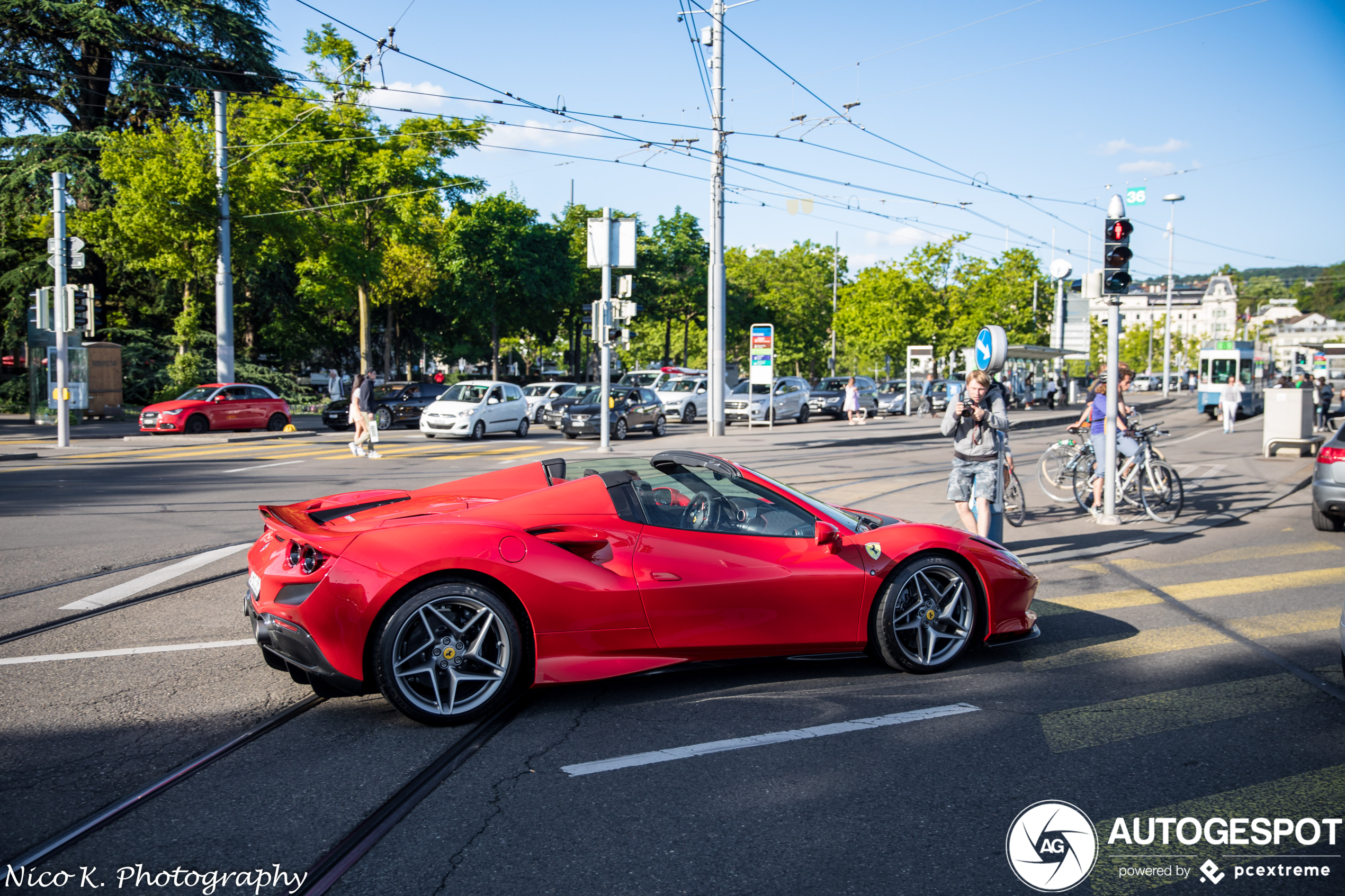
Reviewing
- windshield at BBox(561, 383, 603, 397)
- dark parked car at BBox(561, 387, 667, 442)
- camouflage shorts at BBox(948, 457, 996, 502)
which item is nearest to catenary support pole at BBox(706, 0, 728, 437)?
dark parked car at BBox(561, 387, 667, 442)

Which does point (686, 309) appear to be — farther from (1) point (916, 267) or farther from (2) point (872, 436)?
(2) point (872, 436)

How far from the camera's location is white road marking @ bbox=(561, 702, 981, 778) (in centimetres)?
400

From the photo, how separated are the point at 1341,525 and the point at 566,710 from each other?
10136 mm

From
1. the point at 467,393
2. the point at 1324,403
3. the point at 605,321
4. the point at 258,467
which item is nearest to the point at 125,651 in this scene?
the point at 258,467

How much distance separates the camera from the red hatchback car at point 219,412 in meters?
25.5

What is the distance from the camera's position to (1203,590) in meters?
7.79

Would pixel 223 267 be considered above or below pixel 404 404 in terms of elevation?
above

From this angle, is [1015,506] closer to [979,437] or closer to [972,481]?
[972,481]

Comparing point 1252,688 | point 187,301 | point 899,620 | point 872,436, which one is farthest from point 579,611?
point 187,301

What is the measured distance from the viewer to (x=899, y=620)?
5309 mm

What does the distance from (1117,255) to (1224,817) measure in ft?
28.7

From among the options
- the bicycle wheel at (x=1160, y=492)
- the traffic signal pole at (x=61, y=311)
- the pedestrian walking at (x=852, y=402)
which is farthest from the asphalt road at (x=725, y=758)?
the pedestrian walking at (x=852, y=402)

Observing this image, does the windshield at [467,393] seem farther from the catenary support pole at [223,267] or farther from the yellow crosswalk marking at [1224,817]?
the yellow crosswalk marking at [1224,817]

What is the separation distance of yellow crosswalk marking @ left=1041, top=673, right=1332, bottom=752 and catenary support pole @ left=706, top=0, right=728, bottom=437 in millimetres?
21094
